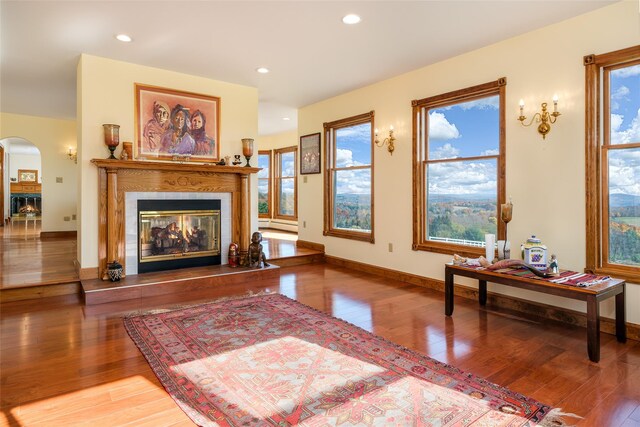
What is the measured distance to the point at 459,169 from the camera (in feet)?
14.8

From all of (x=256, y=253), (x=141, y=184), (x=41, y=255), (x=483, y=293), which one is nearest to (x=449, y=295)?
(x=483, y=293)

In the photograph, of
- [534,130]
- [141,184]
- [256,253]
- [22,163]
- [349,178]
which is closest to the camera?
[534,130]

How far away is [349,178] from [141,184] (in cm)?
313

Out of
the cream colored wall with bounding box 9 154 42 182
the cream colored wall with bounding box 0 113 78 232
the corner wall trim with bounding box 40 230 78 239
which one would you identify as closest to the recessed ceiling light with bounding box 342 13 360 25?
the cream colored wall with bounding box 0 113 78 232

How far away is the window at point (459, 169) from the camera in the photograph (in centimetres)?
414

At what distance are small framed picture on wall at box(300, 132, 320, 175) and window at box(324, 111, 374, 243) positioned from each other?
0.76 feet

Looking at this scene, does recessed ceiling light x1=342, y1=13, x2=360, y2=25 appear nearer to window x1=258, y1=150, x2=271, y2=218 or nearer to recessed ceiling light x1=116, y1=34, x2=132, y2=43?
recessed ceiling light x1=116, y1=34, x2=132, y2=43

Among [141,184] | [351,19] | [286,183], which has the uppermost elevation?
[351,19]

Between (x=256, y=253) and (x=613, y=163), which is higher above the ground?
(x=613, y=163)

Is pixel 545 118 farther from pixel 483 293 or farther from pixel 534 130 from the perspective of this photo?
pixel 483 293

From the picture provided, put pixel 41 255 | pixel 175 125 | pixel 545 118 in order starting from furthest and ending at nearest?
pixel 41 255 < pixel 175 125 < pixel 545 118

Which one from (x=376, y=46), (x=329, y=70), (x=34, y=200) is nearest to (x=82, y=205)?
(x=329, y=70)

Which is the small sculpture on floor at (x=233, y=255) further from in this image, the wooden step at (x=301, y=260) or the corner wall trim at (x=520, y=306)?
the corner wall trim at (x=520, y=306)

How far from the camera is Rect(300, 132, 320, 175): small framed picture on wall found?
21.8 feet
